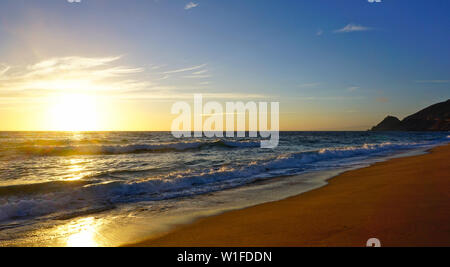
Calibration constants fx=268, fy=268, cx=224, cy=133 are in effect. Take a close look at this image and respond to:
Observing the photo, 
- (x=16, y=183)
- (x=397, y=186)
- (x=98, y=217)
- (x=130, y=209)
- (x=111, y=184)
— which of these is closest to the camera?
(x=98, y=217)

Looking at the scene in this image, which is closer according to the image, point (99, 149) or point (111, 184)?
point (111, 184)

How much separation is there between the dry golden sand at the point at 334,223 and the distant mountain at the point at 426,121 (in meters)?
145

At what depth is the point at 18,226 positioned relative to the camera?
529cm

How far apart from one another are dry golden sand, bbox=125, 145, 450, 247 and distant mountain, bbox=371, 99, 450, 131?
14519 centimetres

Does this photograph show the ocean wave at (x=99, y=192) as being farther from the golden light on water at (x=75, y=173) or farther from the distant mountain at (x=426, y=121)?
the distant mountain at (x=426, y=121)

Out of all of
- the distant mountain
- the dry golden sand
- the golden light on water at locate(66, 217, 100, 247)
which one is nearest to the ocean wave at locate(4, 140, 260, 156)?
the golden light on water at locate(66, 217, 100, 247)

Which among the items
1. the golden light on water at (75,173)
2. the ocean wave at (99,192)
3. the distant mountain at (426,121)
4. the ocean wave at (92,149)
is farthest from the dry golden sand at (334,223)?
the distant mountain at (426,121)

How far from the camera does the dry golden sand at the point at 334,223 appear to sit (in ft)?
12.0

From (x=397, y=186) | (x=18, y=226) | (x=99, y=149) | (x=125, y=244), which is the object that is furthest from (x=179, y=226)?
(x=99, y=149)

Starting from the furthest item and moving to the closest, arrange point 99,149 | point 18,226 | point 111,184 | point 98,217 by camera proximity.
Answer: point 99,149 → point 111,184 → point 98,217 → point 18,226

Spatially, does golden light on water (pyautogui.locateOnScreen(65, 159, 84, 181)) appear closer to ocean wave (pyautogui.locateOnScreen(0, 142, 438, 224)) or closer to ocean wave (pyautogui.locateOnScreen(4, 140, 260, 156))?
ocean wave (pyautogui.locateOnScreen(0, 142, 438, 224))

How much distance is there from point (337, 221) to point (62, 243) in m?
4.40

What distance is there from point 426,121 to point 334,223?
162 meters
